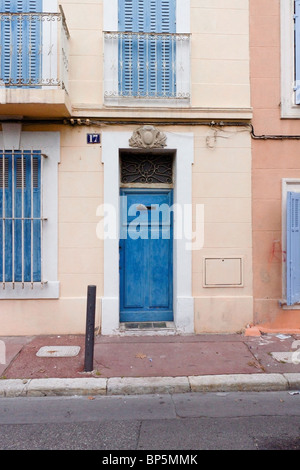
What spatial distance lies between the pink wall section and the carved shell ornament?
1.71 m

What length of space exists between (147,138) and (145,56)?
4.89 ft

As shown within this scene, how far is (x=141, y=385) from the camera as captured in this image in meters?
4.20

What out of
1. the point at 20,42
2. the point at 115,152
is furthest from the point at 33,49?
the point at 115,152

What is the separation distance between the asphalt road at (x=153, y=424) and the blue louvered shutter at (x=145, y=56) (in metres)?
4.94

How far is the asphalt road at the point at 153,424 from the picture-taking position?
3.05 meters

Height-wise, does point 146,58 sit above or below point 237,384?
above

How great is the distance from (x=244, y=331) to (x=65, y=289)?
10.5ft

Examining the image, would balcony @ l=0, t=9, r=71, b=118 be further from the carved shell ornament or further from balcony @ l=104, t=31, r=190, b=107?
the carved shell ornament

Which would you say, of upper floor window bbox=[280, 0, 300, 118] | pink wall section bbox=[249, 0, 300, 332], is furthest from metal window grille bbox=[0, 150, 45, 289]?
upper floor window bbox=[280, 0, 300, 118]

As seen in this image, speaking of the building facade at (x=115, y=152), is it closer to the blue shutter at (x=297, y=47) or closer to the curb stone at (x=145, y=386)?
the blue shutter at (x=297, y=47)

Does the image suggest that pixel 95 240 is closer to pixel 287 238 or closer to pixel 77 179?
pixel 77 179

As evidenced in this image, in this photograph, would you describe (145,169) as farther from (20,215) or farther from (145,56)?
(20,215)

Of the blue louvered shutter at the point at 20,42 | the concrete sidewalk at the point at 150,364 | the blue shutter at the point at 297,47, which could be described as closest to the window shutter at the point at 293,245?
the concrete sidewalk at the point at 150,364

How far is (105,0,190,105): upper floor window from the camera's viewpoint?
6.14 m
